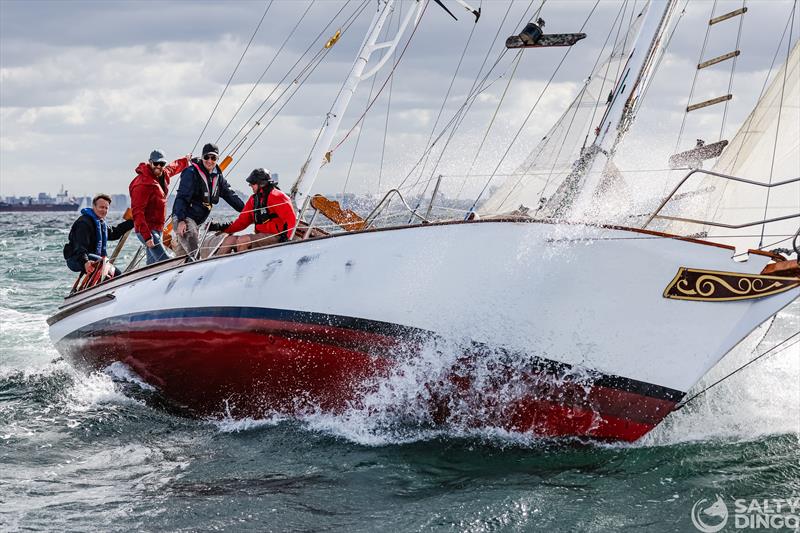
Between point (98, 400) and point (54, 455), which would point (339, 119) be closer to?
point (98, 400)

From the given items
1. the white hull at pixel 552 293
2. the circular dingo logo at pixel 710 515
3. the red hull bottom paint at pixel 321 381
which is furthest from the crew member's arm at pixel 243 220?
the circular dingo logo at pixel 710 515

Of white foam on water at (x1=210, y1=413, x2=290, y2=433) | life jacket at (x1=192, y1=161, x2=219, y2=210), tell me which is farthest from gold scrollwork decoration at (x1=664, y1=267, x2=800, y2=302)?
life jacket at (x1=192, y1=161, x2=219, y2=210)

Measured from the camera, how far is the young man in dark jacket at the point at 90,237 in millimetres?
10828

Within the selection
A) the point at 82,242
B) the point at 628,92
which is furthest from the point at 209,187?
the point at 628,92

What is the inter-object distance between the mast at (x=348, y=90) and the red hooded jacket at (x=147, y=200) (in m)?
1.60

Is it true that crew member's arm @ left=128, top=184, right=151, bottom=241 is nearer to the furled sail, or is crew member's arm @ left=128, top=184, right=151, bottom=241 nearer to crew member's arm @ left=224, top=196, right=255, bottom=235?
crew member's arm @ left=224, top=196, right=255, bottom=235

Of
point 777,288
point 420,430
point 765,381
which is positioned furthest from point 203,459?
point 765,381

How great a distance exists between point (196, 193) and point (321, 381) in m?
2.80

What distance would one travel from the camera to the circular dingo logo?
623 cm

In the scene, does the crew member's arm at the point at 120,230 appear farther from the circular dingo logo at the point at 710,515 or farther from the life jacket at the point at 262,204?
the circular dingo logo at the point at 710,515

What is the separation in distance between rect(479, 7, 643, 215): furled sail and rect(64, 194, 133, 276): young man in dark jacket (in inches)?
271

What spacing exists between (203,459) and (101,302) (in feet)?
10.5

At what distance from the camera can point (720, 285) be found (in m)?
7.11

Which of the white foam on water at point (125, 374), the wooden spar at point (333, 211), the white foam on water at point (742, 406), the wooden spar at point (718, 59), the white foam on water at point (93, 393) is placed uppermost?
A: the wooden spar at point (718, 59)
